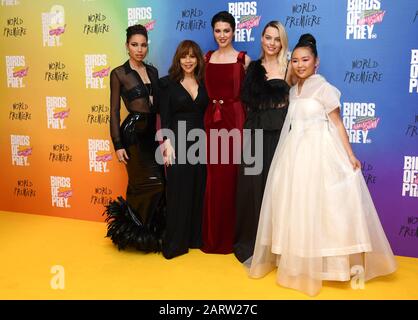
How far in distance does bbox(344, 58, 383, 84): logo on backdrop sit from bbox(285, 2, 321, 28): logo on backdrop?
1.46 ft

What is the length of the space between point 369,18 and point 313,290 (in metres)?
2.04

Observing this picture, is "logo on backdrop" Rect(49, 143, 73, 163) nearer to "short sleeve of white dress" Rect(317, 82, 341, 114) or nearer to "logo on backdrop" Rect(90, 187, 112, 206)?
"logo on backdrop" Rect(90, 187, 112, 206)

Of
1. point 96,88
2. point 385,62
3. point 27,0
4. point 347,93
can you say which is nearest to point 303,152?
point 347,93

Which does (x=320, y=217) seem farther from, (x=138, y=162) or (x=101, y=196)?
(x=101, y=196)

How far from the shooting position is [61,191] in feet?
15.1

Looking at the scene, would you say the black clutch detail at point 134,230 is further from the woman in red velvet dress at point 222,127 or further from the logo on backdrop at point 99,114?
the logo on backdrop at point 99,114

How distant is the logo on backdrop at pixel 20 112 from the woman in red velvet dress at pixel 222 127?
84.2 inches

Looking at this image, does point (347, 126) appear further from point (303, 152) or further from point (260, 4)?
point (260, 4)

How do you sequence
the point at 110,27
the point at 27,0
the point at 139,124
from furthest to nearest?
the point at 27,0
the point at 110,27
the point at 139,124

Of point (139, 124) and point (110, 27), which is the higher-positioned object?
point (110, 27)

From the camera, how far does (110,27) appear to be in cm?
411

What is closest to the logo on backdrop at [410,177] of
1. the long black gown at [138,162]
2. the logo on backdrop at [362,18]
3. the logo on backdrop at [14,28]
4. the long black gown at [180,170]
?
the logo on backdrop at [362,18]

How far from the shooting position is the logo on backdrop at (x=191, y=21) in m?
3.82

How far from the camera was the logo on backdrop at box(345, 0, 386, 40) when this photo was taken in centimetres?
336
